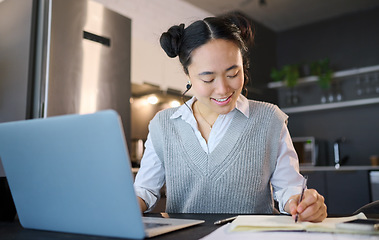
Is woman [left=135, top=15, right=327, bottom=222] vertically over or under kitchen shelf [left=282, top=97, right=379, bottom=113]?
under

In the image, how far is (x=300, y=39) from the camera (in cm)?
467

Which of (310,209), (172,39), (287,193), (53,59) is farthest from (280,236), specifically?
(53,59)

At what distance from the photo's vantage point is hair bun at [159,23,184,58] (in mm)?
1311

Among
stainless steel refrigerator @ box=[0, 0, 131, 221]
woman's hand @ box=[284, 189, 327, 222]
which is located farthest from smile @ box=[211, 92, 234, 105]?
stainless steel refrigerator @ box=[0, 0, 131, 221]

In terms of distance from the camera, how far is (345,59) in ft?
14.1

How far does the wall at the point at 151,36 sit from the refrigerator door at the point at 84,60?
0.30m

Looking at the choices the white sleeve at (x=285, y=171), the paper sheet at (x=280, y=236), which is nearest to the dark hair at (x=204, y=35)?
the white sleeve at (x=285, y=171)

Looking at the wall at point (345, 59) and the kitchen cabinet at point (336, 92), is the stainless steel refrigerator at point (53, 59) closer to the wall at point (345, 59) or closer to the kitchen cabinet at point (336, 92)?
the kitchen cabinet at point (336, 92)

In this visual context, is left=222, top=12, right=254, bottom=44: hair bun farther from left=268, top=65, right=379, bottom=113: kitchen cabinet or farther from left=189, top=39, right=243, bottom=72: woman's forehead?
left=268, top=65, right=379, bottom=113: kitchen cabinet

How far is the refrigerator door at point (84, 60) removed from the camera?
84.2 inches

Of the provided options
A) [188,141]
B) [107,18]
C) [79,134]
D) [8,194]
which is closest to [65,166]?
[79,134]

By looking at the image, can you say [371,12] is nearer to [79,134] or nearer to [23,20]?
[23,20]

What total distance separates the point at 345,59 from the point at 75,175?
4311mm

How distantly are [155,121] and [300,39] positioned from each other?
378 centimetres
